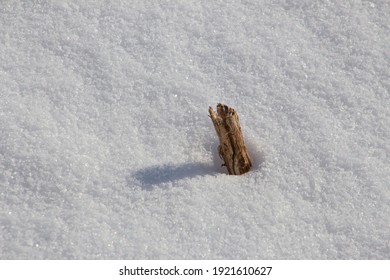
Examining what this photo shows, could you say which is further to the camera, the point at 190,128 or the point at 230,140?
the point at 190,128

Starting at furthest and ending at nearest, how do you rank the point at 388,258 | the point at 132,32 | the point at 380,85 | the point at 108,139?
1. the point at 132,32
2. the point at 380,85
3. the point at 108,139
4. the point at 388,258

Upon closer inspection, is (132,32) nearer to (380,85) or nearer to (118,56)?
(118,56)

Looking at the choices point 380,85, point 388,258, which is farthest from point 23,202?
point 380,85

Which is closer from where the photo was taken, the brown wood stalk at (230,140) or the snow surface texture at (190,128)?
the snow surface texture at (190,128)
